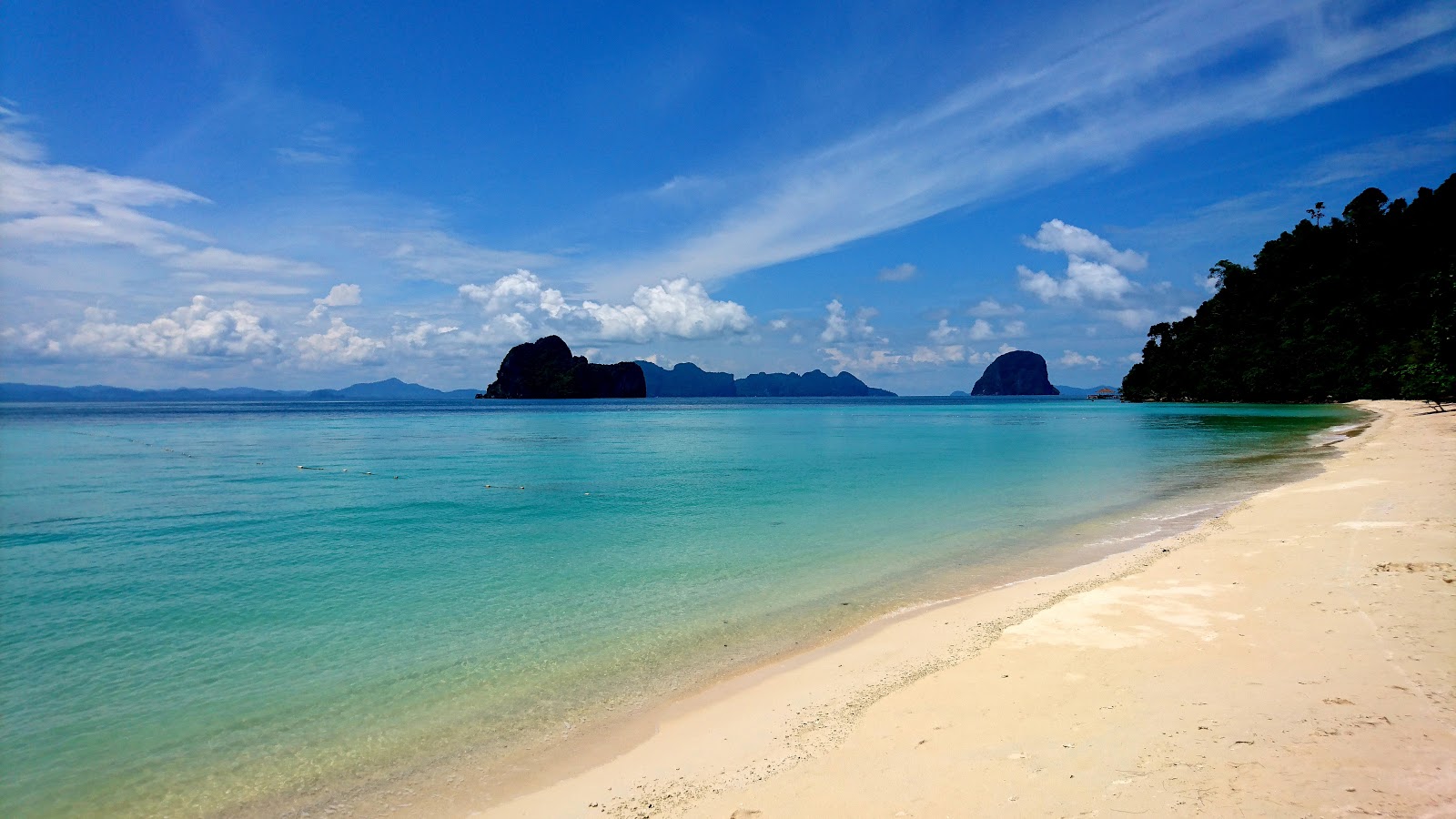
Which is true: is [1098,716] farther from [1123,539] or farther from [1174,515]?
[1174,515]

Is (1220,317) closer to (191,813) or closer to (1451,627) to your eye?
(1451,627)

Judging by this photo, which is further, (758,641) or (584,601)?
(584,601)

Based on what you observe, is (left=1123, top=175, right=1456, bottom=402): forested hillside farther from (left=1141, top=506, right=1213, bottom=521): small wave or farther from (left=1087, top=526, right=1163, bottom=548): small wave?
(left=1087, top=526, right=1163, bottom=548): small wave

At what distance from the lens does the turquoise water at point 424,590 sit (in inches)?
284

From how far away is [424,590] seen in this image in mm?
13172

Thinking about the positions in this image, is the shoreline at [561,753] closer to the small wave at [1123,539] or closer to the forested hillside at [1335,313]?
the small wave at [1123,539]

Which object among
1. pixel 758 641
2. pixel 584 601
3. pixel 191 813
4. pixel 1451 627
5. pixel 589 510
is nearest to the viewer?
pixel 191 813

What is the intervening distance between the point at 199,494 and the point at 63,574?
1410 cm

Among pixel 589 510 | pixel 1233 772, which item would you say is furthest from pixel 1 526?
pixel 1233 772

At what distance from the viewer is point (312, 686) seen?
8633 mm

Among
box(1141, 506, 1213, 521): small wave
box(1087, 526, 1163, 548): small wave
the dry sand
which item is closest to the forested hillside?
box(1141, 506, 1213, 521): small wave

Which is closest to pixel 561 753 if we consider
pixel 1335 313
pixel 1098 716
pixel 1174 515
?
pixel 1098 716

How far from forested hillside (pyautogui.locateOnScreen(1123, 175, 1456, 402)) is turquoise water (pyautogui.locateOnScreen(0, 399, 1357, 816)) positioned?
4700cm

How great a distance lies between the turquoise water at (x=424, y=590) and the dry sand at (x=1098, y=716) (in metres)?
1.50
